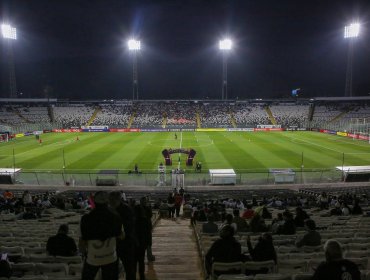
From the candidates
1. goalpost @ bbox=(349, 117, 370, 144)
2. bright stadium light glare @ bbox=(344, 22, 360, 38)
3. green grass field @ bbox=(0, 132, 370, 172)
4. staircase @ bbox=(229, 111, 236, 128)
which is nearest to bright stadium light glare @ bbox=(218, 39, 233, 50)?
staircase @ bbox=(229, 111, 236, 128)

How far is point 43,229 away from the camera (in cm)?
984

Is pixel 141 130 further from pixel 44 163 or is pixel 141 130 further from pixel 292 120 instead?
pixel 44 163

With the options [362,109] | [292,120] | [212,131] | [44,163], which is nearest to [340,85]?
[362,109]

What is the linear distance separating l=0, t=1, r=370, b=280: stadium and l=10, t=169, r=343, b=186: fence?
0.10 m

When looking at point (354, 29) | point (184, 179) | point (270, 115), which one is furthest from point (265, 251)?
point (270, 115)

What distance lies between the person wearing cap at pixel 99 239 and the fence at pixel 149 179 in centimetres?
2279

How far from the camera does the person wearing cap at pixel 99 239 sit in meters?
5.03

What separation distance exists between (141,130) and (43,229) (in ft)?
241

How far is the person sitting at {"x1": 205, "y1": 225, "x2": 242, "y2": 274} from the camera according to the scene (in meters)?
5.76

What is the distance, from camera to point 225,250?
5.77 meters

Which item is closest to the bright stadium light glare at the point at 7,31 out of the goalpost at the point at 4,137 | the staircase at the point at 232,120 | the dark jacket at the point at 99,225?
the goalpost at the point at 4,137

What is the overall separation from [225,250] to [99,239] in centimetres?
210

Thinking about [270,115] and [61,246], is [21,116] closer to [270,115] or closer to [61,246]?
[270,115]

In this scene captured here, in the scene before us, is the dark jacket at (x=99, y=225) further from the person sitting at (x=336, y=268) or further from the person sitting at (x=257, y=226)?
the person sitting at (x=257, y=226)
